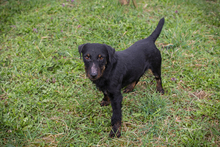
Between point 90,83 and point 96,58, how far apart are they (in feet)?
5.01

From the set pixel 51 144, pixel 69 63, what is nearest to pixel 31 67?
pixel 69 63

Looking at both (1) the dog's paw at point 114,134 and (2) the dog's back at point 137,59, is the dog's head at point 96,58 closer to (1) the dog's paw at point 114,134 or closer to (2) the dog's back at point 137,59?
(2) the dog's back at point 137,59

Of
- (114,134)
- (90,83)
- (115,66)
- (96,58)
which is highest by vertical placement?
(96,58)

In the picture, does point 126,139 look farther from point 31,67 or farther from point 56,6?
point 56,6

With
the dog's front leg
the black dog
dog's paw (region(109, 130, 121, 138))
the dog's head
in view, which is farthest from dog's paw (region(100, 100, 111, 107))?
the dog's head

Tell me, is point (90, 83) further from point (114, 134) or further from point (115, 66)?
point (114, 134)

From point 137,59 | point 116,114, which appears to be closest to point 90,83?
point 116,114

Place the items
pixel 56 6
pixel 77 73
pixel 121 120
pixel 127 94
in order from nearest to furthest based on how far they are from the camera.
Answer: pixel 121 120
pixel 127 94
pixel 77 73
pixel 56 6

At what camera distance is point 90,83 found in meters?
4.03

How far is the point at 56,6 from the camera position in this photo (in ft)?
20.3

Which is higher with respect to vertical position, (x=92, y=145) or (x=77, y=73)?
(x=77, y=73)

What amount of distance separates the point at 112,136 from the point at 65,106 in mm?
1280

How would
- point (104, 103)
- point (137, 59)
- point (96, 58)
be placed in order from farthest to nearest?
point (104, 103) < point (137, 59) < point (96, 58)

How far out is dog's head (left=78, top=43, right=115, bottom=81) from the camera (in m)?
2.54
